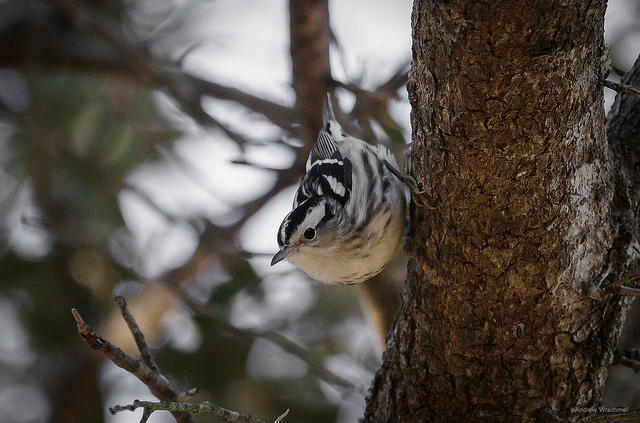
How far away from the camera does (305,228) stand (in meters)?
2.62

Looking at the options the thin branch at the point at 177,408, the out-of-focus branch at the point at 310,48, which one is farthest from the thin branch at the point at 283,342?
the thin branch at the point at 177,408

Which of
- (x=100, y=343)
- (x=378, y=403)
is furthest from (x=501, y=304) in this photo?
(x=100, y=343)

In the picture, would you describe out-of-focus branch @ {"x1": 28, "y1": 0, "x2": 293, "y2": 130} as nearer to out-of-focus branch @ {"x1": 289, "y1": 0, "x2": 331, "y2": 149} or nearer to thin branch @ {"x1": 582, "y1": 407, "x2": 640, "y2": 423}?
out-of-focus branch @ {"x1": 289, "y1": 0, "x2": 331, "y2": 149}

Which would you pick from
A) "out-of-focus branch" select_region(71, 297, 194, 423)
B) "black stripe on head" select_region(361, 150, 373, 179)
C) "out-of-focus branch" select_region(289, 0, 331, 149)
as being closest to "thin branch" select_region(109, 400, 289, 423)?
"out-of-focus branch" select_region(71, 297, 194, 423)

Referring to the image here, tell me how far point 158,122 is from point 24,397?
7.10ft

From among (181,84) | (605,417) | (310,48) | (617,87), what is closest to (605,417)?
(605,417)

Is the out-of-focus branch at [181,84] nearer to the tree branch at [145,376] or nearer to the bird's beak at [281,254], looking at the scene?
the bird's beak at [281,254]

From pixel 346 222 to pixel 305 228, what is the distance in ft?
0.57

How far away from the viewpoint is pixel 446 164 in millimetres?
1982

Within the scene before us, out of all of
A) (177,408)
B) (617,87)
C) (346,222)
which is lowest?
(177,408)

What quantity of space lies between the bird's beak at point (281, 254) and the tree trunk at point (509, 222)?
54 cm

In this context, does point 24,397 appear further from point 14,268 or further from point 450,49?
point 450,49

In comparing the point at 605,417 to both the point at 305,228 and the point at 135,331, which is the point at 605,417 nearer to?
the point at 305,228

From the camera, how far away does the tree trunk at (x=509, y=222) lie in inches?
68.2
